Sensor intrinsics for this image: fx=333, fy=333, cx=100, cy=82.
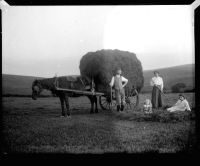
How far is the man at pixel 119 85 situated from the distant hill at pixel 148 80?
0.43 meters

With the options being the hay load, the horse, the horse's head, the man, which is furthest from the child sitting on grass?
the horse's head

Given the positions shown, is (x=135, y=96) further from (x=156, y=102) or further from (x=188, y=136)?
(x=188, y=136)

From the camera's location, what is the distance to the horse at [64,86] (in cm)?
674

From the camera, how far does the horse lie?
22.1ft

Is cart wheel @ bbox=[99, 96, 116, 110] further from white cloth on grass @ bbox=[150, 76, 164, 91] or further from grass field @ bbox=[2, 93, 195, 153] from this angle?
white cloth on grass @ bbox=[150, 76, 164, 91]

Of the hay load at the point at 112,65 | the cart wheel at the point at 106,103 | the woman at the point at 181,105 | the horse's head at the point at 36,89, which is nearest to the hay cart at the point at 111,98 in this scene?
the cart wheel at the point at 106,103

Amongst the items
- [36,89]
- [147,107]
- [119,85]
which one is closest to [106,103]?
[119,85]

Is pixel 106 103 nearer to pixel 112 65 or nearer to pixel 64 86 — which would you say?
pixel 112 65

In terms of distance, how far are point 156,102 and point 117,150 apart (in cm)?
131

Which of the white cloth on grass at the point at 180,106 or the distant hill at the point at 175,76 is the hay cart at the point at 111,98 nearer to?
the distant hill at the point at 175,76

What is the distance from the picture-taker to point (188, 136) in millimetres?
6410

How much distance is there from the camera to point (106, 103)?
22.6ft

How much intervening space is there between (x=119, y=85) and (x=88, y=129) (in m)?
1.11

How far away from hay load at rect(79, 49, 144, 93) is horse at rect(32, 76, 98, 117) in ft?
0.72
